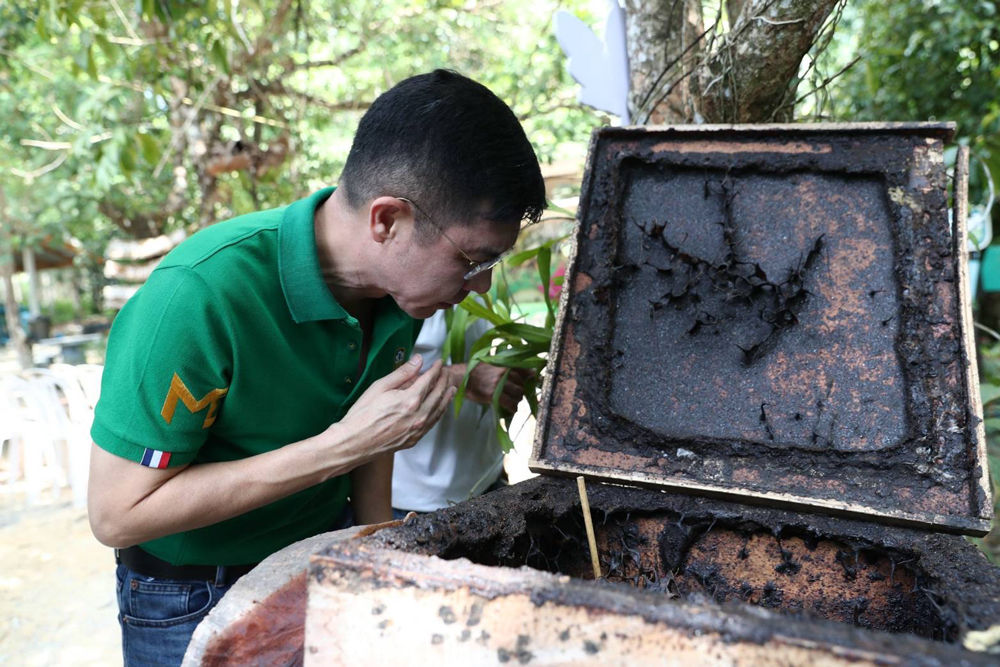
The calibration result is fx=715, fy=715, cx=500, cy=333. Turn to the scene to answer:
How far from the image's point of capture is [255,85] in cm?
546

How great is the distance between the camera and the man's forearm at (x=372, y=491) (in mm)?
1908

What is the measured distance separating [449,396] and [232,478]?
520 mm

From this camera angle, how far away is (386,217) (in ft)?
4.63

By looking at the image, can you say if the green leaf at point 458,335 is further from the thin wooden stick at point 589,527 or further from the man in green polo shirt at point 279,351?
the thin wooden stick at point 589,527

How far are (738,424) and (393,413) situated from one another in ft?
2.55

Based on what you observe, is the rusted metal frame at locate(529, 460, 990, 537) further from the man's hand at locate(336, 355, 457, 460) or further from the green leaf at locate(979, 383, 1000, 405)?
the green leaf at locate(979, 383, 1000, 405)

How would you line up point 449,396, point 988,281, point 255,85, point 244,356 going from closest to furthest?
point 244,356
point 449,396
point 255,85
point 988,281

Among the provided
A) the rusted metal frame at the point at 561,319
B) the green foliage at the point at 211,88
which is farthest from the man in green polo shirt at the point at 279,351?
the green foliage at the point at 211,88

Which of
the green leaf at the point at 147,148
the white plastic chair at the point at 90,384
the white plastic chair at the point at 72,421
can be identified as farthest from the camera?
the white plastic chair at the point at 90,384

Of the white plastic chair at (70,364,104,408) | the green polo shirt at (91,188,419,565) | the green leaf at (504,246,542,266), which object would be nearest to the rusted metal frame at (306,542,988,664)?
the green polo shirt at (91,188,419,565)

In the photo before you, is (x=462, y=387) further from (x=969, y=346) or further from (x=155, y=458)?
(x=969, y=346)

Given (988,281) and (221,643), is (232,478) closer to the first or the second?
(221,643)

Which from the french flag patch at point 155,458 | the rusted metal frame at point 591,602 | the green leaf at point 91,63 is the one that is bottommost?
the rusted metal frame at point 591,602

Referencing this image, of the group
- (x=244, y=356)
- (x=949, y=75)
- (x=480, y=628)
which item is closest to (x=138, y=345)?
(x=244, y=356)
